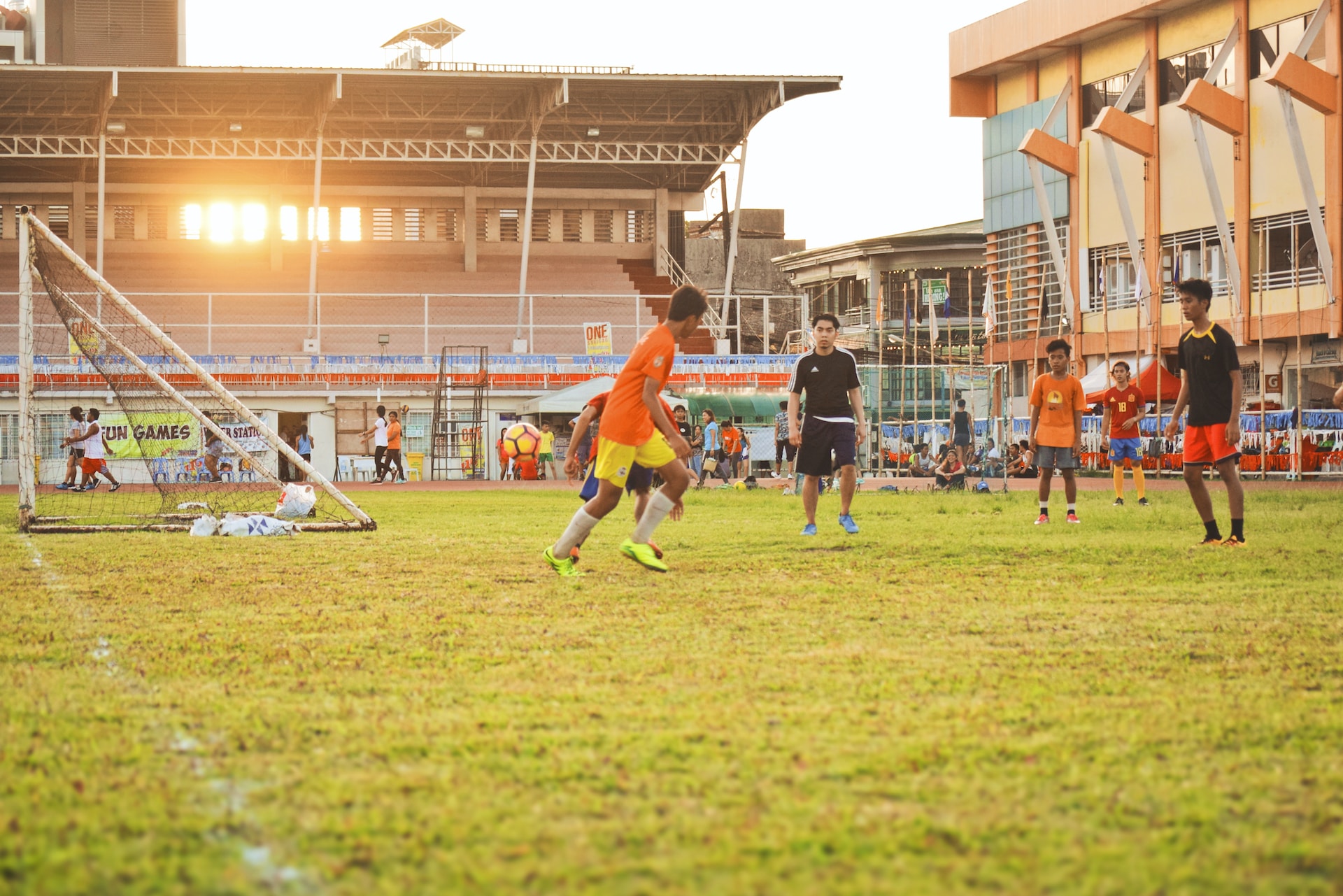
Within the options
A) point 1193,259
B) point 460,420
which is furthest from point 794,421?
point 1193,259

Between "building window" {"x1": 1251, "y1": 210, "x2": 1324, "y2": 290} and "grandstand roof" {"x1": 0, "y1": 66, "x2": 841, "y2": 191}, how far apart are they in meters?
13.6

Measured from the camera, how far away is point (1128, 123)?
36.6 meters

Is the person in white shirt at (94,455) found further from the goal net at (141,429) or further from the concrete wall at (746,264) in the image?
the concrete wall at (746,264)

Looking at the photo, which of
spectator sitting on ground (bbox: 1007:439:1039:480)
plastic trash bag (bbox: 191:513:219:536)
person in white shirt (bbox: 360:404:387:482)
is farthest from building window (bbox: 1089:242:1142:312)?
plastic trash bag (bbox: 191:513:219:536)

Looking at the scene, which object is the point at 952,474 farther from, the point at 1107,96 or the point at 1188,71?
the point at 1107,96

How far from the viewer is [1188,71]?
36469mm

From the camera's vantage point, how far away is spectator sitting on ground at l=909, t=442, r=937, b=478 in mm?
29906

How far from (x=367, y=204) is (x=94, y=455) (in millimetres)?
25967

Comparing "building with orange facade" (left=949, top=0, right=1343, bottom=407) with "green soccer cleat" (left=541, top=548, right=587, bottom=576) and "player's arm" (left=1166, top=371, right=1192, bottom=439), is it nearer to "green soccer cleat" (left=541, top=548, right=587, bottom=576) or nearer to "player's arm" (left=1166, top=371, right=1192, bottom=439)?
"player's arm" (left=1166, top=371, right=1192, bottom=439)

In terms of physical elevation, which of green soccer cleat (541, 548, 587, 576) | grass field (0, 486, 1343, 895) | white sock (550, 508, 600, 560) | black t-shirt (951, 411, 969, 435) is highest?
black t-shirt (951, 411, 969, 435)

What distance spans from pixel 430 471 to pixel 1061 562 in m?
29.5

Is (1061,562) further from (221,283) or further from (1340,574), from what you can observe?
(221,283)

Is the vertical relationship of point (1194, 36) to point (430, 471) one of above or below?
above

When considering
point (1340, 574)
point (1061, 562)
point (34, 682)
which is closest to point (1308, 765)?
point (34, 682)
